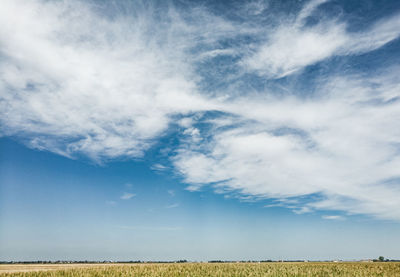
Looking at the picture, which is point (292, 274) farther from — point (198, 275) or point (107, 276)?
point (107, 276)

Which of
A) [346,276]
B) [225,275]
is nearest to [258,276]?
[225,275]

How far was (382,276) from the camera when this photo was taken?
84.6ft

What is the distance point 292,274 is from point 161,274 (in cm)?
1228

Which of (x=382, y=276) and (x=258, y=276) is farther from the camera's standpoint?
(x=382, y=276)

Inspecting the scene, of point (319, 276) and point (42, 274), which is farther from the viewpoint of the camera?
point (42, 274)

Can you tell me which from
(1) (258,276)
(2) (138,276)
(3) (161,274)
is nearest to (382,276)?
(1) (258,276)

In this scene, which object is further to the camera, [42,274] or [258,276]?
[42,274]

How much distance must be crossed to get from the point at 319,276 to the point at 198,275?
1113 cm

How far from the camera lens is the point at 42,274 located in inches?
1042

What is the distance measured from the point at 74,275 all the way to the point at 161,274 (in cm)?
827

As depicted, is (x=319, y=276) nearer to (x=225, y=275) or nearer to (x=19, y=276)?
(x=225, y=275)

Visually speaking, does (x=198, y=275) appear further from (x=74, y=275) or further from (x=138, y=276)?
(x=74, y=275)

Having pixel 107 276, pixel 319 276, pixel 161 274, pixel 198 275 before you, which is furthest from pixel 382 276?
pixel 107 276

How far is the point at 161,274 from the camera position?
82.9 ft
